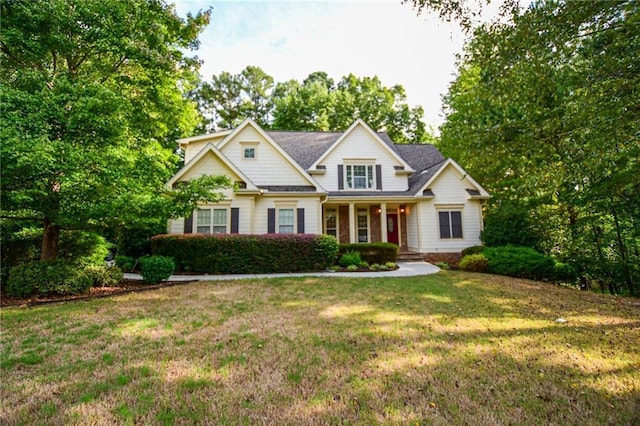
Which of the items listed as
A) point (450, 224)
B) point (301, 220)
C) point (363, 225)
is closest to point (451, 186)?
point (450, 224)

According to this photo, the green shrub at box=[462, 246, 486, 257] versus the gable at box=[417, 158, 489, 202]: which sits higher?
the gable at box=[417, 158, 489, 202]

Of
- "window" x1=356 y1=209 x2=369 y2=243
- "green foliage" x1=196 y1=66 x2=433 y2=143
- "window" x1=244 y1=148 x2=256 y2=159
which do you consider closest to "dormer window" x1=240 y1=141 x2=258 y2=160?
"window" x1=244 y1=148 x2=256 y2=159

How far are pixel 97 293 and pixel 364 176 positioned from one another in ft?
44.2

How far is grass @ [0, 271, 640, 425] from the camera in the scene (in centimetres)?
258

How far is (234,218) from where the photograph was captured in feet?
44.3

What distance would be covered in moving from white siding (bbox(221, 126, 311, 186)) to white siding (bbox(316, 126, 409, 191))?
7.28 ft

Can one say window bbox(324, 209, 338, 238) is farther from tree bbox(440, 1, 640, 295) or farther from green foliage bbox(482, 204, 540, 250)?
tree bbox(440, 1, 640, 295)

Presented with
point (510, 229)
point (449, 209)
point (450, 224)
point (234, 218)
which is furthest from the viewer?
point (449, 209)

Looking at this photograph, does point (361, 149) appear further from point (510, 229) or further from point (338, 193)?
point (510, 229)

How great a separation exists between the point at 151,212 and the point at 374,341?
6892 millimetres

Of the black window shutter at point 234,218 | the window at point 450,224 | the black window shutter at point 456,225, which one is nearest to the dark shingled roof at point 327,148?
the window at point 450,224

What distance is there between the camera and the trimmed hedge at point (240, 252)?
11.2 m

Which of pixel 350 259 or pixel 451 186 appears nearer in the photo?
pixel 350 259

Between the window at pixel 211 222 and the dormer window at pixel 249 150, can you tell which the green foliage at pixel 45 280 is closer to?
the window at pixel 211 222
